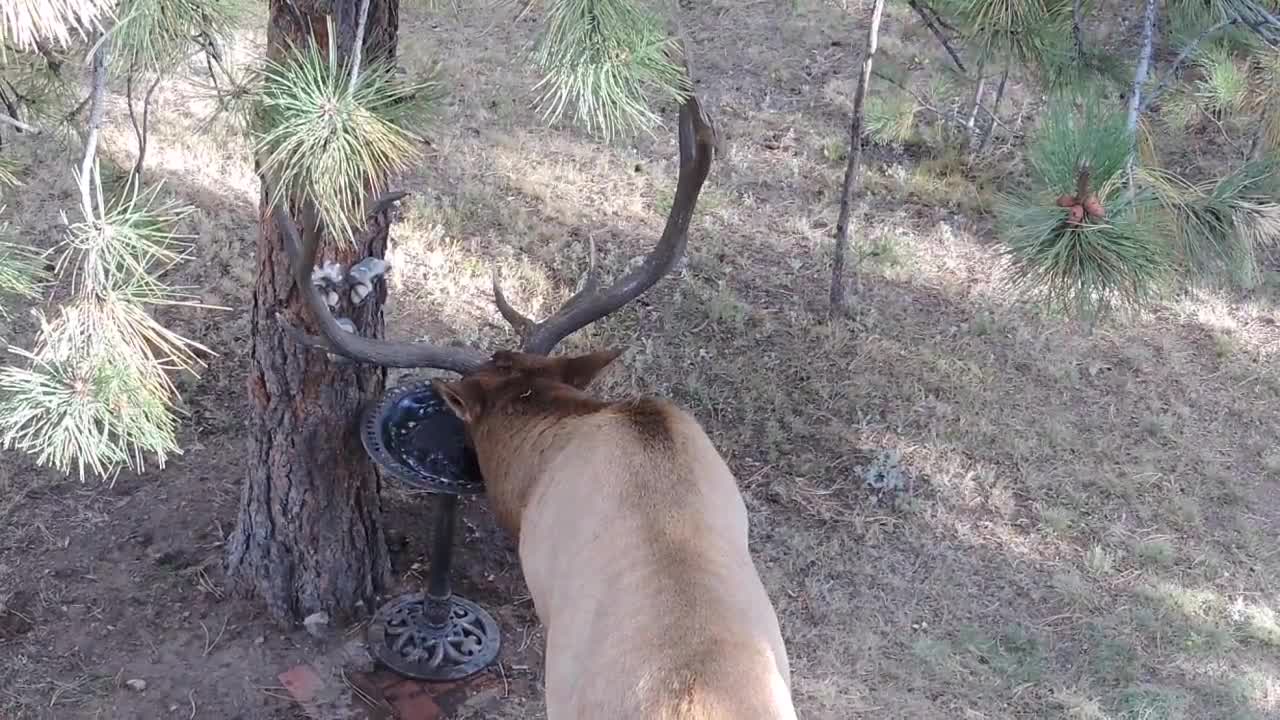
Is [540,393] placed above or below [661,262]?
below

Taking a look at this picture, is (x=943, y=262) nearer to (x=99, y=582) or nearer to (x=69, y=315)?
(x=99, y=582)

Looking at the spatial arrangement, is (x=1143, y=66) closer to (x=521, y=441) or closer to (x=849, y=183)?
(x=521, y=441)

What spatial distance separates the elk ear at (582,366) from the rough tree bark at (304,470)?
2.45 feet

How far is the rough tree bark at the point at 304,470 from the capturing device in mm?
3936

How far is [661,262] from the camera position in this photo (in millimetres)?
3746

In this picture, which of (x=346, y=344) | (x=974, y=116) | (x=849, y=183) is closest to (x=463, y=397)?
(x=346, y=344)

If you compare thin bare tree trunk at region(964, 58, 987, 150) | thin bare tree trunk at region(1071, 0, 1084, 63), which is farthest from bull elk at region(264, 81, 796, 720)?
thin bare tree trunk at region(964, 58, 987, 150)

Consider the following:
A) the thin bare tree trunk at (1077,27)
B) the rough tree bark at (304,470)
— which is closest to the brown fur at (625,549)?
the rough tree bark at (304,470)

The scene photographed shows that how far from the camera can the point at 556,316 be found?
3920 millimetres

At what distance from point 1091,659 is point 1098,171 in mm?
2730

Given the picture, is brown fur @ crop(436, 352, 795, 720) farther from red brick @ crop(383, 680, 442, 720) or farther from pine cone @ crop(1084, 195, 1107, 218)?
pine cone @ crop(1084, 195, 1107, 218)

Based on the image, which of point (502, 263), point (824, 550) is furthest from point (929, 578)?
point (502, 263)

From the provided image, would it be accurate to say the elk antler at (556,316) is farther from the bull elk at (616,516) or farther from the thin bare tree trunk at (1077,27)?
the thin bare tree trunk at (1077,27)

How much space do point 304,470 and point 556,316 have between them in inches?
44.1
